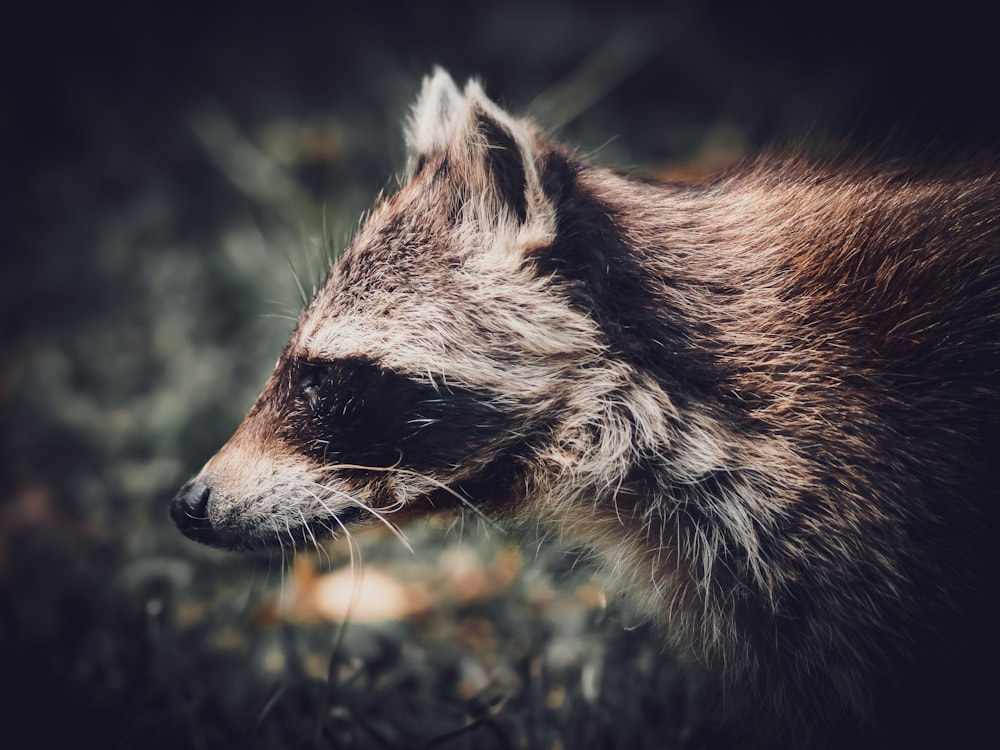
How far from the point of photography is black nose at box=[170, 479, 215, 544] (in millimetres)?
2619

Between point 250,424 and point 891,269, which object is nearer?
point 891,269

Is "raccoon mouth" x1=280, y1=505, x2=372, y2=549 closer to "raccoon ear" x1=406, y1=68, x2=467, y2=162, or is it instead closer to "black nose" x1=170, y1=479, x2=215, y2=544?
"black nose" x1=170, y1=479, x2=215, y2=544

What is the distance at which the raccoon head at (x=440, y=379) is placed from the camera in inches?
99.5

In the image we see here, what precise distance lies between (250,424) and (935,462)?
2.16 metres

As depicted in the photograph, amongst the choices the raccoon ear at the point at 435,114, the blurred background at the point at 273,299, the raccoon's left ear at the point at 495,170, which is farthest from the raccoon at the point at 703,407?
the blurred background at the point at 273,299

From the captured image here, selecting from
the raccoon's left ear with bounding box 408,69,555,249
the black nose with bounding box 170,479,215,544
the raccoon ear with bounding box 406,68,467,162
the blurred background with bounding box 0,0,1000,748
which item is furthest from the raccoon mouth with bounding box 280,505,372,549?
Result: the raccoon ear with bounding box 406,68,467,162

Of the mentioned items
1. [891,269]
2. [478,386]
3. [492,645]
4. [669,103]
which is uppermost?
[669,103]

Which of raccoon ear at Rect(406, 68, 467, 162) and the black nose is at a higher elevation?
raccoon ear at Rect(406, 68, 467, 162)

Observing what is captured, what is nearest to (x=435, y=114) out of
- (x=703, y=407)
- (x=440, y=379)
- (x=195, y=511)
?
(x=440, y=379)

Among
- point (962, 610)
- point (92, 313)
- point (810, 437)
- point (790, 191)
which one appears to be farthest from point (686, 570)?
point (92, 313)

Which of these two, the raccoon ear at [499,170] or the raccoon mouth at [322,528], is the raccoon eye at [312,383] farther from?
the raccoon ear at [499,170]

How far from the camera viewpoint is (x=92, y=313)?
249 inches

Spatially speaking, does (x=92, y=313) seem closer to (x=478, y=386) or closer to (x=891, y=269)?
(x=478, y=386)

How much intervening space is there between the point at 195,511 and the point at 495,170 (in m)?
1.46
